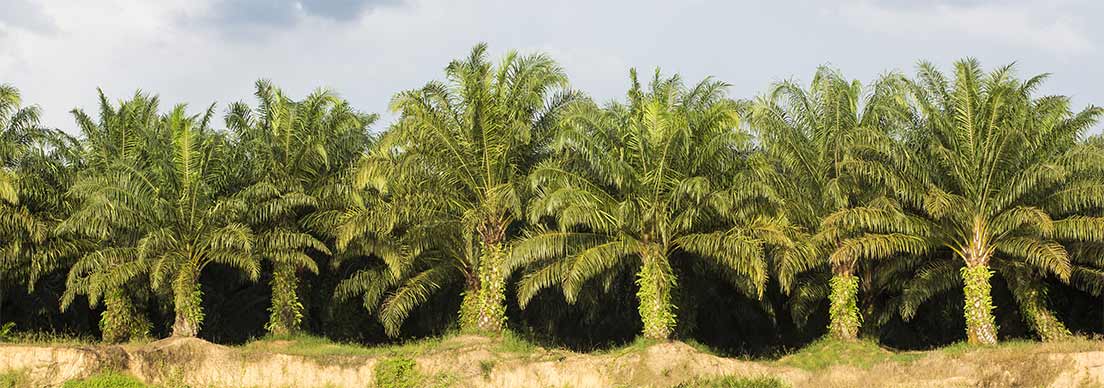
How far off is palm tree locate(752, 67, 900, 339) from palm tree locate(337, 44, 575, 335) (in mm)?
6227

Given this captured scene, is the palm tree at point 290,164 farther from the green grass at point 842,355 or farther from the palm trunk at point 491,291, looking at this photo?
the green grass at point 842,355

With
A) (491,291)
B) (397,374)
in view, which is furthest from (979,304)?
(397,374)

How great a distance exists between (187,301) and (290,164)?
498cm

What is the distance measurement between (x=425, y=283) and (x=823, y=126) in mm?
12385

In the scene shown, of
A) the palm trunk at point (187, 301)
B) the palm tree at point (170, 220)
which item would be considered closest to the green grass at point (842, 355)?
the palm tree at point (170, 220)

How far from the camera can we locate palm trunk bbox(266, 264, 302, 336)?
32438mm

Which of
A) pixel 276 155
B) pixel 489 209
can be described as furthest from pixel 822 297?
pixel 276 155

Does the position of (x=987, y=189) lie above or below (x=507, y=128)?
below

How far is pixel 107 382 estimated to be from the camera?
93.7 ft

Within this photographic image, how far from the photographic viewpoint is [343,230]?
29.6m

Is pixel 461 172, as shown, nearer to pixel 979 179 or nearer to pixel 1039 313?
pixel 979 179

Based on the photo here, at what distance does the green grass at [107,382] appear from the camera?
28.2 meters

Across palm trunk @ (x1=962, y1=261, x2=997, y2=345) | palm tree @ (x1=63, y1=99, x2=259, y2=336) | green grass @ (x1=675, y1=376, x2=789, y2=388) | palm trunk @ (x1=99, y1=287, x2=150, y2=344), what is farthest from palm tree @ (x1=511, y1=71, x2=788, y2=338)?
palm trunk @ (x1=99, y1=287, x2=150, y2=344)

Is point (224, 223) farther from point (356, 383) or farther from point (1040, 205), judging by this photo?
point (1040, 205)
